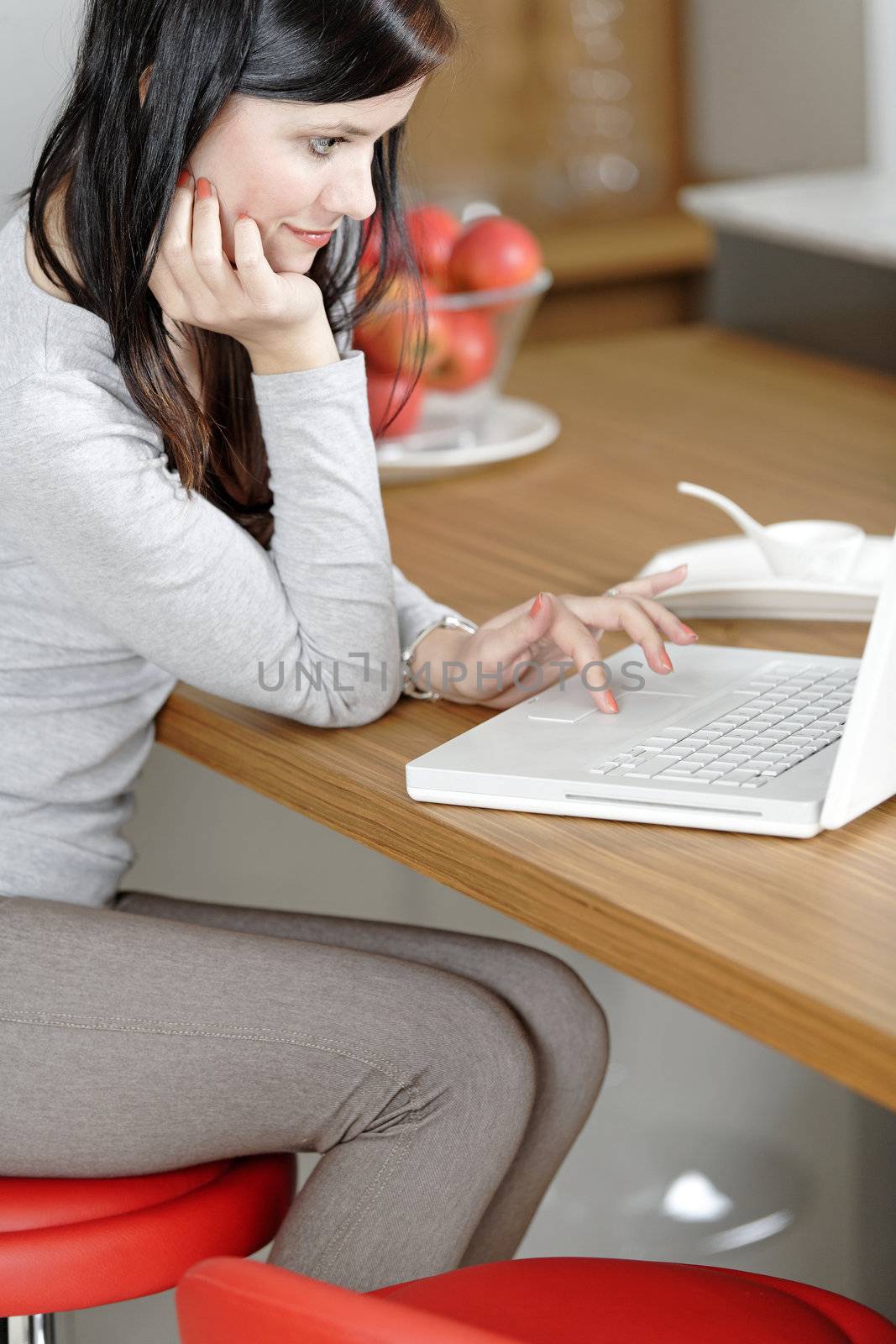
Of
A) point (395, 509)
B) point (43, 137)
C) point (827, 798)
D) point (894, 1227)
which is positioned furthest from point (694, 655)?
point (43, 137)

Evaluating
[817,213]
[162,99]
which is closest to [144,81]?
[162,99]

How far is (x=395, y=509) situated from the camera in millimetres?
1386

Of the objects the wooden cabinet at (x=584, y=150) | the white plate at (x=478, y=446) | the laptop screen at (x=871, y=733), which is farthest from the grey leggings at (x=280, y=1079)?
the wooden cabinet at (x=584, y=150)

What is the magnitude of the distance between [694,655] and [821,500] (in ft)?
1.30

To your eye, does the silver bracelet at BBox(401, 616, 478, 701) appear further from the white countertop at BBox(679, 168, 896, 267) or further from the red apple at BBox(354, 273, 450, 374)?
the white countertop at BBox(679, 168, 896, 267)

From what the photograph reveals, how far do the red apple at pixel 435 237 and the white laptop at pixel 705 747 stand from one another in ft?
2.22

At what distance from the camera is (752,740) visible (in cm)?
85

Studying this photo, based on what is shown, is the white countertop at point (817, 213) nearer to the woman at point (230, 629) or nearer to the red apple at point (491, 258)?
the red apple at point (491, 258)

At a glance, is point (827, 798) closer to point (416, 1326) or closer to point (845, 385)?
point (416, 1326)

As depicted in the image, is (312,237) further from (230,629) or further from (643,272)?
(643,272)

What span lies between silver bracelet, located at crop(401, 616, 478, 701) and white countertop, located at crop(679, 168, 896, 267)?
2.86ft

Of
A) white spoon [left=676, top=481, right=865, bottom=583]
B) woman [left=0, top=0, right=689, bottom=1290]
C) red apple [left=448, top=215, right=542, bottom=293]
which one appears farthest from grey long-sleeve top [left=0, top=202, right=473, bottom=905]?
red apple [left=448, top=215, right=542, bottom=293]

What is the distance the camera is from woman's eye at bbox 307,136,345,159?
0.91 m

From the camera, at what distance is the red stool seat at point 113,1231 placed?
86cm
